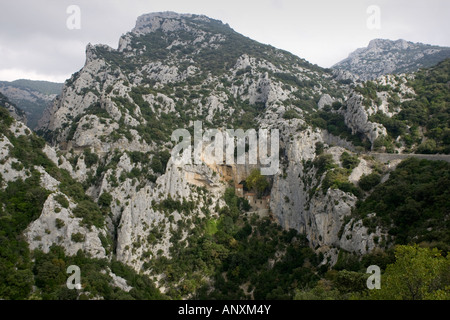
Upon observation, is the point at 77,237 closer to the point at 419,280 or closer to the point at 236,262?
the point at 236,262

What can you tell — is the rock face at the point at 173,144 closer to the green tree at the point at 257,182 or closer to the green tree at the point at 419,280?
→ the green tree at the point at 257,182

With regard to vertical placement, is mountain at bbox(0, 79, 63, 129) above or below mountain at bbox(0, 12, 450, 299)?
above

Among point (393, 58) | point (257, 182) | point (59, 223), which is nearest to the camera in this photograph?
point (59, 223)

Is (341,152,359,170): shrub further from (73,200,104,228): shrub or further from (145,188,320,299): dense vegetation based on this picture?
(73,200,104,228): shrub

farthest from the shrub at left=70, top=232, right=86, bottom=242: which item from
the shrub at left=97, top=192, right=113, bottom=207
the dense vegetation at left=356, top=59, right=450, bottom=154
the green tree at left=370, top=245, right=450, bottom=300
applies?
the dense vegetation at left=356, top=59, right=450, bottom=154

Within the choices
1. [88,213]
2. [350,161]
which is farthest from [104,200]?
[350,161]
